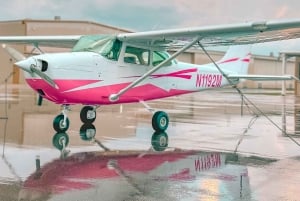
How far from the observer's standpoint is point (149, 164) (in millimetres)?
6676

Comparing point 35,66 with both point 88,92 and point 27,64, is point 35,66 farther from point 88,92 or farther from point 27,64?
point 88,92

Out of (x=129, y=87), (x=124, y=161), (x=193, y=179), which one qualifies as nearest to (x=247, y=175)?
(x=193, y=179)

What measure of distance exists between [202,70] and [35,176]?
26.7ft

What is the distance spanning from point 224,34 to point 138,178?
505 centimetres

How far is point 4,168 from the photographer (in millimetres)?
6125

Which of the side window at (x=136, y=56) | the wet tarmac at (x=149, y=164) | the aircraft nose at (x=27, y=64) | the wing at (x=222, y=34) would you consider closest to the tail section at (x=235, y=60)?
the wing at (x=222, y=34)

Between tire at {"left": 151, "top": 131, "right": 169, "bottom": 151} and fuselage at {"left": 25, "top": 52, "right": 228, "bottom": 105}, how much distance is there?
4.03 ft

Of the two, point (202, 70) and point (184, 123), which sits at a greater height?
point (202, 70)

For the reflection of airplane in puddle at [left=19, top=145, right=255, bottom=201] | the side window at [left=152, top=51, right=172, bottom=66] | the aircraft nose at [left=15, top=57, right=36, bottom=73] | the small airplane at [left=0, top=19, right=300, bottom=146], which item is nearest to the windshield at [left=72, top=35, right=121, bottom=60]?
the small airplane at [left=0, top=19, right=300, bottom=146]

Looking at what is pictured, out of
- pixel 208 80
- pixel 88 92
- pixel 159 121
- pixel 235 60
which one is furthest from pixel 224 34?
pixel 235 60

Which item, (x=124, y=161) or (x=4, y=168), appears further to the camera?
(x=124, y=161)

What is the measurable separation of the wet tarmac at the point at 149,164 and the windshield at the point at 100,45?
187 cm

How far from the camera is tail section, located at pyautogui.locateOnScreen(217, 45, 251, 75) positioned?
15.5m

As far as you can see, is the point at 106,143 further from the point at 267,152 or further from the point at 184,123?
the point at 184,123
